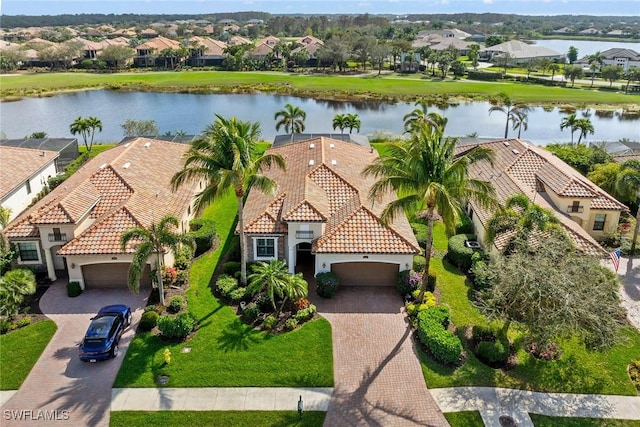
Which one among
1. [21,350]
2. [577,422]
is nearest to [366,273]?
[577,422]

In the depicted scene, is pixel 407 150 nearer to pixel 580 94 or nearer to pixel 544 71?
pixel 580 94

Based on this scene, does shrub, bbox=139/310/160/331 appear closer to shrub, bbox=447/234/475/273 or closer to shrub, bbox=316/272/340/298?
shrub, bbox=316/272/340/298

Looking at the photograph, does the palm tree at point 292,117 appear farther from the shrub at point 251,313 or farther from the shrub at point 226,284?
the shrub at point 251,313

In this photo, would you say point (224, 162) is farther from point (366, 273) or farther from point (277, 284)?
point (366, 273)

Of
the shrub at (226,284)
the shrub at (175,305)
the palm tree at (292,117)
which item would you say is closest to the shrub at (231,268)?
the shrub at (226,284)

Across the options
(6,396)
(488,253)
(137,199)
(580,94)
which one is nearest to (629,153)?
(488,253)

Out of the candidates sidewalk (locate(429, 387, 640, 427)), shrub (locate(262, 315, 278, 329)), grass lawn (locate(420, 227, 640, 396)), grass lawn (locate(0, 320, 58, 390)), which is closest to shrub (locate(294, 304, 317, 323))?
shrub (locate(262, 315, 278, 329))
